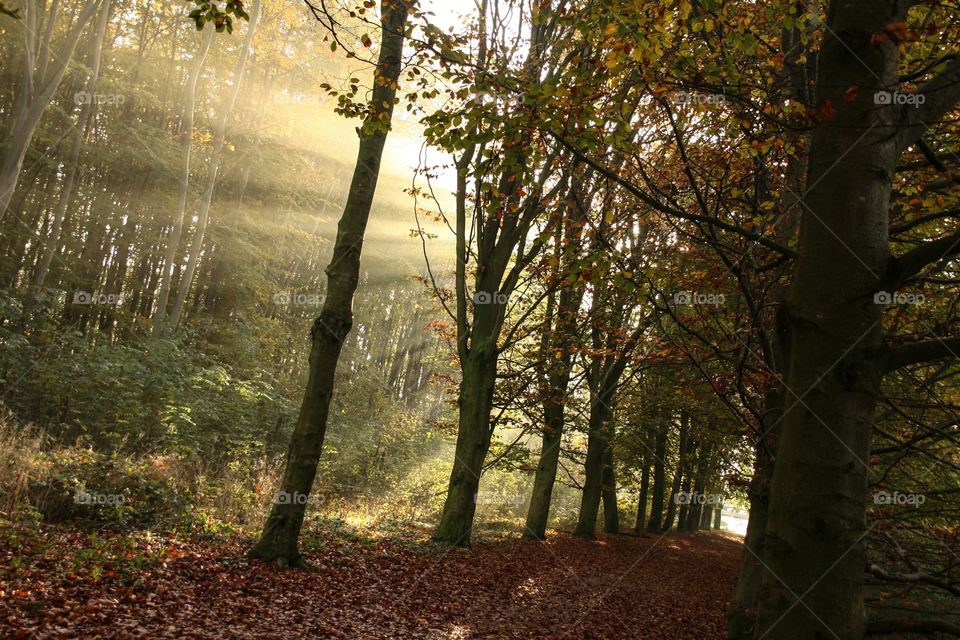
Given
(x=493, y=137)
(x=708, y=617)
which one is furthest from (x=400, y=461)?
(x=493, y=137)

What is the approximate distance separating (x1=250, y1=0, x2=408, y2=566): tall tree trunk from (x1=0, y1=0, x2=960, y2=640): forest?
0.04 metres

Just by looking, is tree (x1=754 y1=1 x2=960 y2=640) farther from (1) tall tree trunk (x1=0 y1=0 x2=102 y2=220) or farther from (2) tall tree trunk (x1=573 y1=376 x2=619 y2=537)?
(1) tall tree trunk (x1=0 y1=0 x2=102 y2=220)

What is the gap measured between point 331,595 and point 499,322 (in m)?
6.23

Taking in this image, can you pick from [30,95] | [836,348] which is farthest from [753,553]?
[30,95]

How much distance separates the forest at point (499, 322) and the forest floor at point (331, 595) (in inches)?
2.2

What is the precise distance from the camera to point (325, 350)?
7586 millimetres

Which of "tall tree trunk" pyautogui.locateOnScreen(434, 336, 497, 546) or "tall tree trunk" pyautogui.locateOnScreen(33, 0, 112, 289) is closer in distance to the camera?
"tall tree trunk" pyautogui.locateOnScreen(434, 336, 497, 546)

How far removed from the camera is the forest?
2.74m

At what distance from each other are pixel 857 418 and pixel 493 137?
116 inches

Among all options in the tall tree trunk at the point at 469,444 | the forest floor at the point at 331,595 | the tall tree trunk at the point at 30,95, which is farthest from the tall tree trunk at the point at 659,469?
the tall tree trunk at the point at 30,95

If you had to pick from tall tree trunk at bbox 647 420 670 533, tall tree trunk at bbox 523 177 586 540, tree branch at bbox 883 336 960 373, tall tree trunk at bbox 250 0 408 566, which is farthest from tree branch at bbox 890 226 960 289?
tall tree trunk at bbox 647 420 670 533

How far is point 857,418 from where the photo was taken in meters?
2.48

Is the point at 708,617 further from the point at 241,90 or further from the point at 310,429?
the point at 241,90

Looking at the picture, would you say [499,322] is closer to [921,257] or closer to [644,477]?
[921,257]
